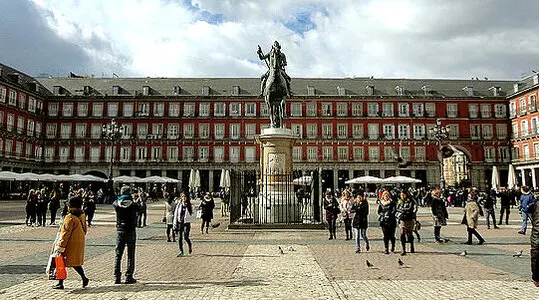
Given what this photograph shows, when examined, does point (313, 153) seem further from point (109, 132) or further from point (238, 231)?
point (238, 231)

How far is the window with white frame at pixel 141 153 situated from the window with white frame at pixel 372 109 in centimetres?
3066

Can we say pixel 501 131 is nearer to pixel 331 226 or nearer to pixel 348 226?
pixel 348 226

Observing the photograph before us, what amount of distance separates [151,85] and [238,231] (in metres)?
48.5

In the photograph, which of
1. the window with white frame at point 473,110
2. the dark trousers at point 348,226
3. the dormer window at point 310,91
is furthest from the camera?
the dormer window at point 310,91

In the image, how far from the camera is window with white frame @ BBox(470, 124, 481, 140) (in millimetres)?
55375

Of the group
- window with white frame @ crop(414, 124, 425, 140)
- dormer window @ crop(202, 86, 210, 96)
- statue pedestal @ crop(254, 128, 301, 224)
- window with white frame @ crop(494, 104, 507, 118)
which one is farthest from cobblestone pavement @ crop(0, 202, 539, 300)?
window with white frame @ crop(494, 104, 507, 118)

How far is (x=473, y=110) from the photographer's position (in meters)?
55.9

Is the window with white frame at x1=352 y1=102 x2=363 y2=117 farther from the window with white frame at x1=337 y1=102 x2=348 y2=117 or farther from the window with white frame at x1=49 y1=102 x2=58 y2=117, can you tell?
the window with white frame at x1=49 y1=102 x2=58 y2=117

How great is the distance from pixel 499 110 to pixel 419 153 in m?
12.8

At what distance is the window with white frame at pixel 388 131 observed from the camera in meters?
54.9

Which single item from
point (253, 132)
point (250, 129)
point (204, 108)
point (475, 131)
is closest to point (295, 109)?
point (253, 132)

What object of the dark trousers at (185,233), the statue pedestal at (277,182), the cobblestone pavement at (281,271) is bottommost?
the cobblestone pavement at (281,271)

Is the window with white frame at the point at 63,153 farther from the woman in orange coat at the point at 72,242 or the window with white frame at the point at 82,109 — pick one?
the woman in orange coat at the point at 72,242

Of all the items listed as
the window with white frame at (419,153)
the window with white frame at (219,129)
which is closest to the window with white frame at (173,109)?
the window with white frame at (219,129)
